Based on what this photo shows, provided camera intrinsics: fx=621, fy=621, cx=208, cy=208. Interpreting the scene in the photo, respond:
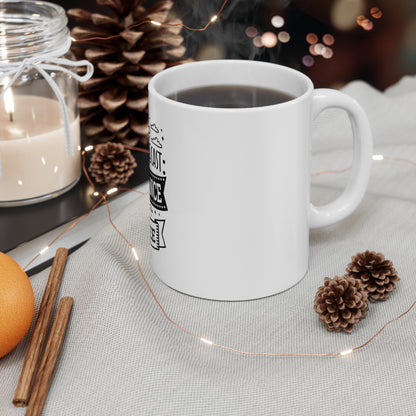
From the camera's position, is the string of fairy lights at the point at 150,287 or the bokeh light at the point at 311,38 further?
the bokeh light at the point at 311,38

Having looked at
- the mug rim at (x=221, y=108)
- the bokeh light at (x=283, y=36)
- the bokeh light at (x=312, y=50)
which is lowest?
the bokeh light at (x=312, y=50)

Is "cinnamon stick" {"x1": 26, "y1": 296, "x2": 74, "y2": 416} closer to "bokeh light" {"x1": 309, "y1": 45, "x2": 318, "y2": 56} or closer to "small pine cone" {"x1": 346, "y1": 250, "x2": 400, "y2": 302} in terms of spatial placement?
"small pine cone" {"x1": 346, "y1": 250, "x2": 400, "y2": 302}

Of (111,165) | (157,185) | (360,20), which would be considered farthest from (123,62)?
(360,20)

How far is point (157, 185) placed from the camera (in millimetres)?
573

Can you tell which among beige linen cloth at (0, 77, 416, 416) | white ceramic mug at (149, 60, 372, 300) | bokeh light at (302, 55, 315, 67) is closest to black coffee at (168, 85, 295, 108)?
white ceramic mug at (149, 60, 372, 300)

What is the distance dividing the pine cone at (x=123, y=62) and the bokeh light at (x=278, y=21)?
196 millimetres

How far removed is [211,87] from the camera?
620mm

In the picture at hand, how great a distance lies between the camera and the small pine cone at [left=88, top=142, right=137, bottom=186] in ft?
2.64

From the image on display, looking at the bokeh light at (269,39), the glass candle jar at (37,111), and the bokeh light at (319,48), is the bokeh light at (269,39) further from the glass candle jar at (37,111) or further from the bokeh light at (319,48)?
the glass candle jar at (37,111)

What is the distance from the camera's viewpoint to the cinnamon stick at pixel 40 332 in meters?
0.48

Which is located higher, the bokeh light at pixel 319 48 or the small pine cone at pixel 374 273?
the bokeh light at pixel 319 48

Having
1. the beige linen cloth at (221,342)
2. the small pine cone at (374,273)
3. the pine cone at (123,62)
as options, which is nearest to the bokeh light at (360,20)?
the pine cone at (123,62)

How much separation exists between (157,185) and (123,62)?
0.39 metres

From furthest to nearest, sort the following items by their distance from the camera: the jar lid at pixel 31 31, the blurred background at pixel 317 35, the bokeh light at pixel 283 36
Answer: the bokeh light at pixel 283 36, the blurred background at pixel 317 35, the jar lid at pixel 31 31
